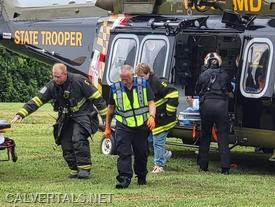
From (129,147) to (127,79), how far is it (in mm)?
843

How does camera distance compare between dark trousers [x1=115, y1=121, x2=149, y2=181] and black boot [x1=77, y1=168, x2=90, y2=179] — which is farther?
black boot [x1=77, y1=168, x2=90, y2=179]

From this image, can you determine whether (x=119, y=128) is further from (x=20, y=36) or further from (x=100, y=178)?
(x=20, y=36)

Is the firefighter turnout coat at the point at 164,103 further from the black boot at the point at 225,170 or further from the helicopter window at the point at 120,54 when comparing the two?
the helicopter window at the point at 120,54

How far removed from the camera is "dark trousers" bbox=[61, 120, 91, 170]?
9.95 m

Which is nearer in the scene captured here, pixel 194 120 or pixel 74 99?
pixel 74 99

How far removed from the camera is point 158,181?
9852 mm

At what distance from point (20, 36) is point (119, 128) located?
21.2 ft

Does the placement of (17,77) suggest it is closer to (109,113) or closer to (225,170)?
(225,170)

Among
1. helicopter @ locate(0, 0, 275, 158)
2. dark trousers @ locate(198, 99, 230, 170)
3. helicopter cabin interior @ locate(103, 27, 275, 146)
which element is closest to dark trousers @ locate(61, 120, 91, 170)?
dark trousers @ locate(198, 99, 230, 170)

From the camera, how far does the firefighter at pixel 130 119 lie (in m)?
9.20

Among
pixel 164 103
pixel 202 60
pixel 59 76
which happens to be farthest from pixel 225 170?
pixel 59 76

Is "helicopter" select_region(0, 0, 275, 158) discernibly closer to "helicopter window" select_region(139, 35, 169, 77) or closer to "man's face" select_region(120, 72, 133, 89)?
"helicopter window" select_region(139, 35, 169, 77)

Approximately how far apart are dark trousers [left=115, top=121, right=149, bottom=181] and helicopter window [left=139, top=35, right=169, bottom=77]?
2708 mm

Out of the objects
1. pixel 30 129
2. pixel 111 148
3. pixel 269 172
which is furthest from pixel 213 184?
pixel 30 129
